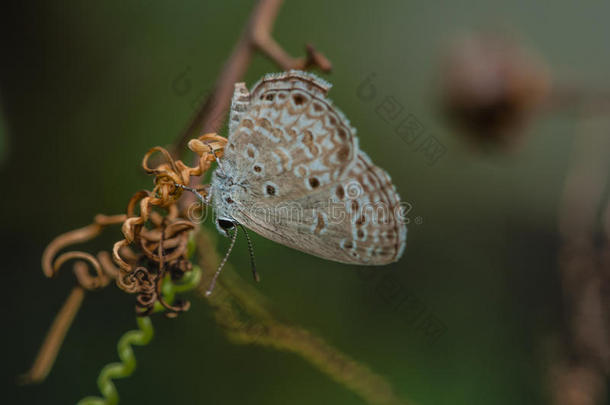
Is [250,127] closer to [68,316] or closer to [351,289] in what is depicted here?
[68,316]

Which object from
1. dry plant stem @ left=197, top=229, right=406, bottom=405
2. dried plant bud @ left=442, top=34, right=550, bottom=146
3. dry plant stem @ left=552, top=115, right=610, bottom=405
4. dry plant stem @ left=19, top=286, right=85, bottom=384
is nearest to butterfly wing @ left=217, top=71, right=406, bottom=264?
dry plant stem @ left=197, top=229, right=406, bottom=405

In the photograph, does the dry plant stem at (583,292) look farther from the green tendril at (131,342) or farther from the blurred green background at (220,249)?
the green tendril at (131,342)

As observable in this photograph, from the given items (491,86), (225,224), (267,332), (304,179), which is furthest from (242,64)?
(491,86)

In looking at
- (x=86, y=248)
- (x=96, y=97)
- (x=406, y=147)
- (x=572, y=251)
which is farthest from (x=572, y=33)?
(x=86, y=248)

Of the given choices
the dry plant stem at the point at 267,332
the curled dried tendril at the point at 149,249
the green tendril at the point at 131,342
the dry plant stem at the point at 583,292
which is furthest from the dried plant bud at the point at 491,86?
the green tendril at the point at 131,342

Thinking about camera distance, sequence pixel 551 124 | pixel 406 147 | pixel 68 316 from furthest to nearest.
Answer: pixel 551 124
pixel 406 147
pixel 68 316

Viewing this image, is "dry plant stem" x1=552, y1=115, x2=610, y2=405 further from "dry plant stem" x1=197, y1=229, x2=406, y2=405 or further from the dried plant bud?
"dry plant stem" x1=197, y1=229, x2=406, y2=405
